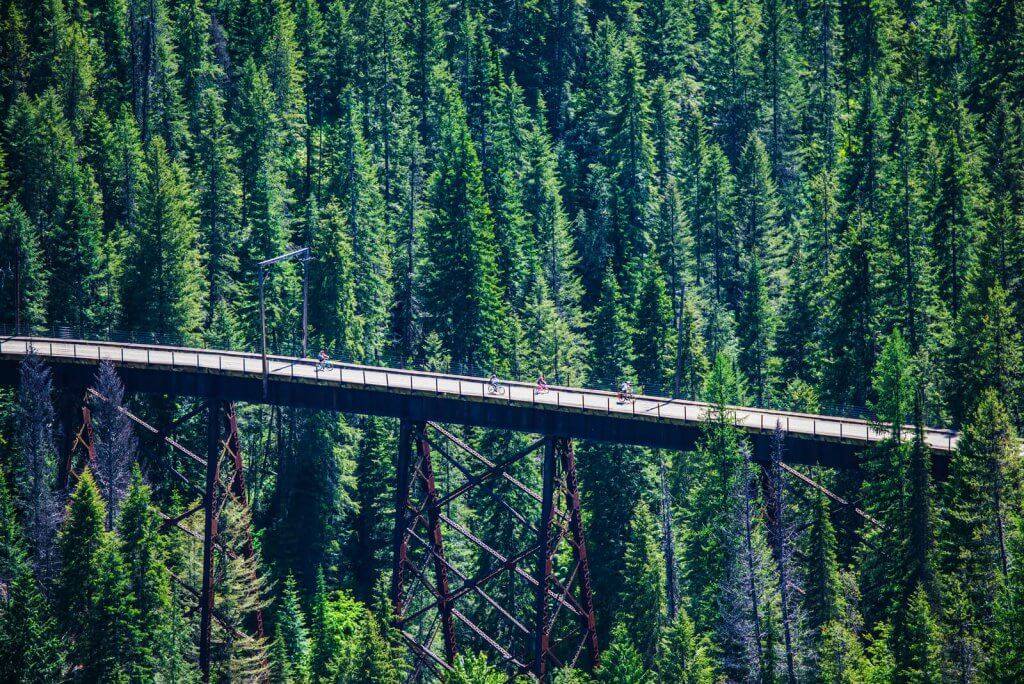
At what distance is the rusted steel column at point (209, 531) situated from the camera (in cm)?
7012

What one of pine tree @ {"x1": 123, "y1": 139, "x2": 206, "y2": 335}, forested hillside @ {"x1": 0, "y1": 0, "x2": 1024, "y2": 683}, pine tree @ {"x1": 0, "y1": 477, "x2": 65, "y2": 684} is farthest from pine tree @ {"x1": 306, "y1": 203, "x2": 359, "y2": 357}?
pine tree @ {"x1": 0, "y1": 477, "x2": 65, "y2": 684}

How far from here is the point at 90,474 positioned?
226 feet

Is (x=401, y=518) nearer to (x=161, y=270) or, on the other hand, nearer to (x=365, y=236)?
(x=161, y=270)

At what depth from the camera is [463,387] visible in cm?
6962

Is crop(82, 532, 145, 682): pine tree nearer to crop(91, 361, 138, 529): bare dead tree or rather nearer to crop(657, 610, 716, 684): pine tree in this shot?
crop(91, 361, 138, 529): bare dead tree

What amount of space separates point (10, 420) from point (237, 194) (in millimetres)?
21416

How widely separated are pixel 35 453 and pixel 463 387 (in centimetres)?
1921

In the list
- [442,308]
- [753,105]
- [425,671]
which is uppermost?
[753,105]

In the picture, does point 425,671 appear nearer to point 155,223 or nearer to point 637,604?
point 637,604

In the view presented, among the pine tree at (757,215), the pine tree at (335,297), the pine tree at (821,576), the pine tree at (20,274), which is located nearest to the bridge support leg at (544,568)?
the pine tree at (821,576)

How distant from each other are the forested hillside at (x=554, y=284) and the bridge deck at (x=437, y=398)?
161cm

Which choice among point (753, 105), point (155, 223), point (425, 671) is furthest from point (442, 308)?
point (753, 105)

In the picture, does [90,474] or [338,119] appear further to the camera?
[338,119]

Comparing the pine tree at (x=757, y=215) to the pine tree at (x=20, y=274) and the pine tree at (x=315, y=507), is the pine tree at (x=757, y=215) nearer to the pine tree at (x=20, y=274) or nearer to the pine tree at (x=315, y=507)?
the pine tree at (x=315, y=507)
